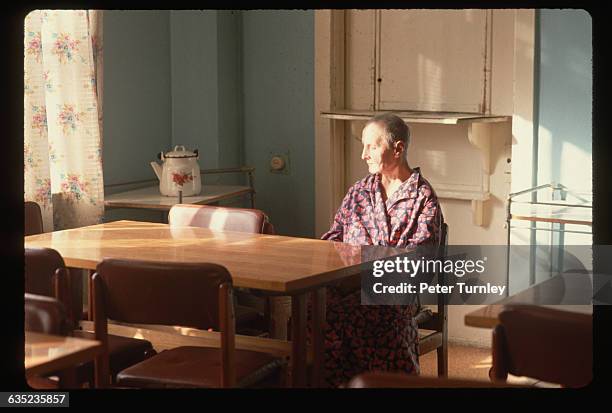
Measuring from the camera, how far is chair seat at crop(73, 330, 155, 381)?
246 cm

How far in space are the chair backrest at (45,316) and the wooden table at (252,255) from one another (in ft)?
1.67

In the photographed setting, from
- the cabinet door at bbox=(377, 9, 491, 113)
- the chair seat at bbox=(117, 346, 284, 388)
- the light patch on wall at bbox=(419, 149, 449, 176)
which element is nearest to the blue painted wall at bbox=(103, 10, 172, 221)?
the cabinet door at bbox=(377, 9, 491, 113)

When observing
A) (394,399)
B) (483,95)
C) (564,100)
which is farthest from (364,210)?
(394,399)

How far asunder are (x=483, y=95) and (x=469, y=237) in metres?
0.46

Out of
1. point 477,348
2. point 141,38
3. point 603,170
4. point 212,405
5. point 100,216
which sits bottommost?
point 477,348

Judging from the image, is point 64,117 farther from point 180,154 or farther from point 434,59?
point 434,59

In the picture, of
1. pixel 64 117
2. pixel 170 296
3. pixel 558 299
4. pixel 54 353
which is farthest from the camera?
pixel 64 117

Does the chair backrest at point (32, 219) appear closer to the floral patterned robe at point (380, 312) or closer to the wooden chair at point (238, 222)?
the wooden chair at point (238, 222)

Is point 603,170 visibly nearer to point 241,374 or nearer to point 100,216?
point 241,374

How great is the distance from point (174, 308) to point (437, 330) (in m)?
0.94

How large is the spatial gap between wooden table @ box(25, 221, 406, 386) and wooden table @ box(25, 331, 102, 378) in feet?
1.76

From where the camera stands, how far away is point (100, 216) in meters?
3.23

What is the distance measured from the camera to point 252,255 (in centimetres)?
248

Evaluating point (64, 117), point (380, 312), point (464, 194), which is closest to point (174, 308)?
point (380, 312)
